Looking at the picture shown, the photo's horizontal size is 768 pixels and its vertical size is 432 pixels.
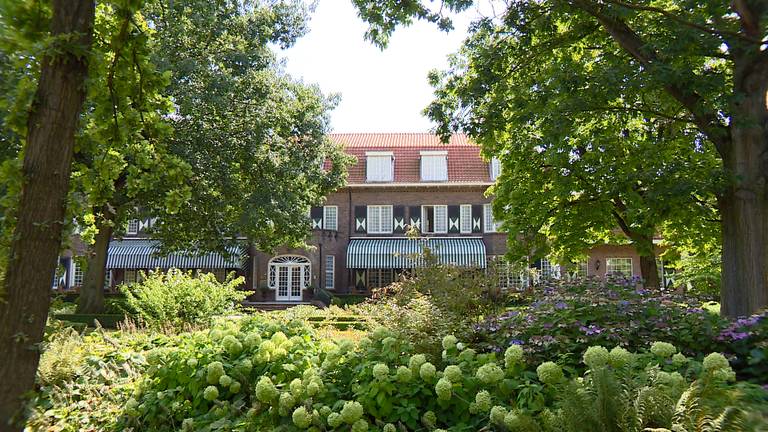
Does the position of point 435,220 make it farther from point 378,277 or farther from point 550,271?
point 550,271

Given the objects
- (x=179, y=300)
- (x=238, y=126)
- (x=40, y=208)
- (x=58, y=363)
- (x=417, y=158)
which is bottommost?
(x=58, y=363)

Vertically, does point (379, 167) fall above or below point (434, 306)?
above

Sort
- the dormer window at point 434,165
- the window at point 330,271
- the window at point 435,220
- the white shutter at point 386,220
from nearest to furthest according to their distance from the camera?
the window at point 330,271
the window at point 435,220
the dormer window at point 434,165
the white shutter at point 386,220

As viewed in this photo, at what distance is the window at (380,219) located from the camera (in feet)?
115

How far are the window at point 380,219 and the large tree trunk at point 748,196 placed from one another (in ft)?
86.5

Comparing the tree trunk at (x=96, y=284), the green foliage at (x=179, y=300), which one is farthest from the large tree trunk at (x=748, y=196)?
the tree trunk at (x=96, y=284)

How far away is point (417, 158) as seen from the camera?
35.5m

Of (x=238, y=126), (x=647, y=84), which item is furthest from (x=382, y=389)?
(x=238, y=126)

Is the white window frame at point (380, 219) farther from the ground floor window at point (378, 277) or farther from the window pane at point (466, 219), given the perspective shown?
the window pane at point (466, 219)

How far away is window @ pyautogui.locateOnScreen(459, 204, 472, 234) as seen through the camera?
3450cm

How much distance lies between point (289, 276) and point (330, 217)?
4477 millimetres

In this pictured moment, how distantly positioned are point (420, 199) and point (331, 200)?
18.1 ft

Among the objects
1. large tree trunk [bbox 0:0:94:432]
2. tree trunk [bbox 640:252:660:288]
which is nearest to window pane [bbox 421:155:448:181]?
tree trunk [bbox 640:252:660:288]

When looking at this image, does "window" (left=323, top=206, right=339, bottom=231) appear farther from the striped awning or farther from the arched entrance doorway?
the striped awning
